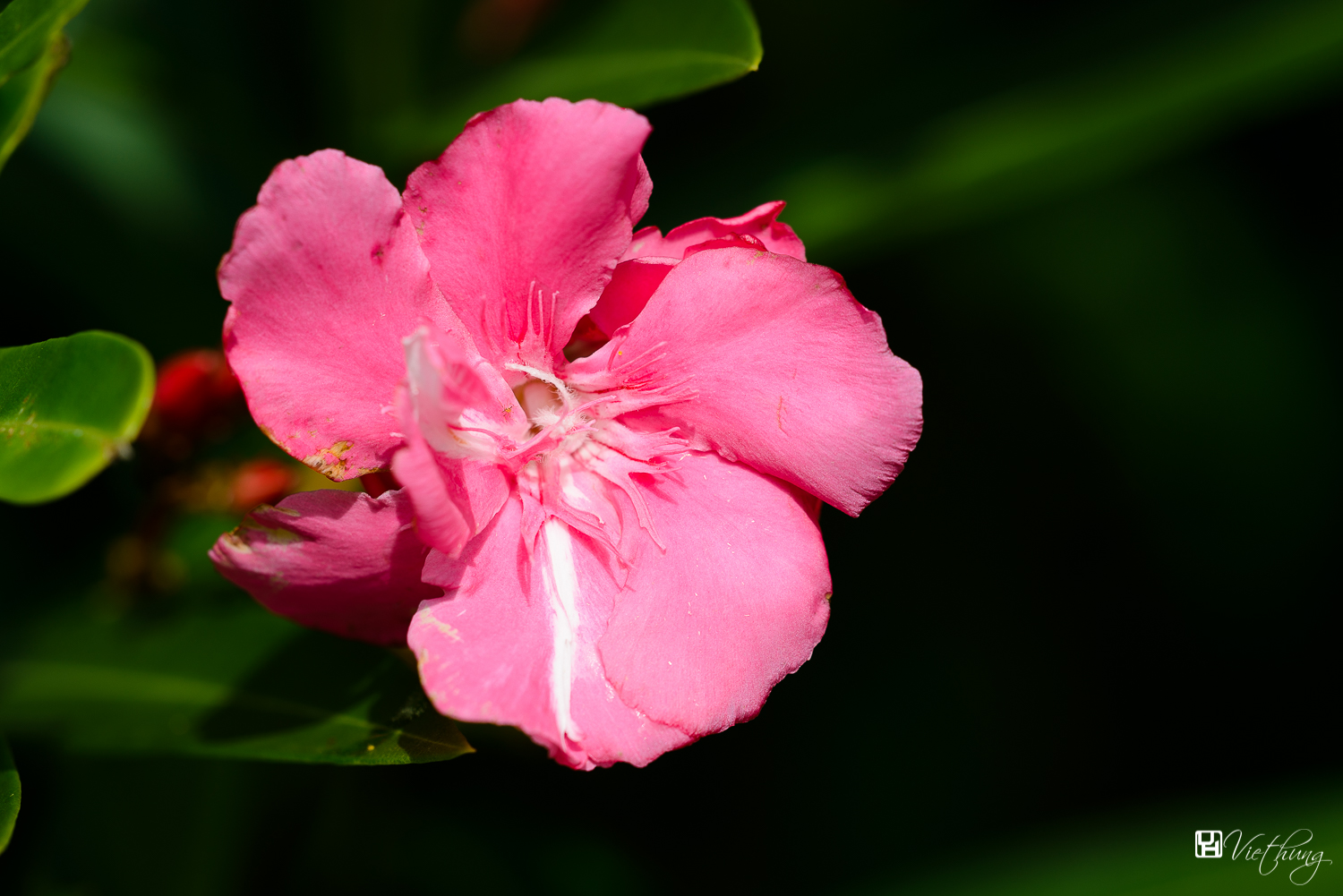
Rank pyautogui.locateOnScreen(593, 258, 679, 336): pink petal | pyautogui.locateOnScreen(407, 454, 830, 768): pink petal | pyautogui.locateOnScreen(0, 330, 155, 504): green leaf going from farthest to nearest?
pyautogui.locateOnScreen(593, 258, 679, 336): pink petal < pyautogui.locateOnScreen(407, 454, 830, 768): pink petal < pyautogui.locateOnScreen(0, 330, 155, 504): green leaf

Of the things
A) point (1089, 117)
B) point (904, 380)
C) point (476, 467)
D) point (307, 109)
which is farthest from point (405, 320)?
point (1089, 117)

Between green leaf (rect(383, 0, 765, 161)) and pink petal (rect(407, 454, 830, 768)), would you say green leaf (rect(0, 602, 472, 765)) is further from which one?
green leaf (rect(383, 0, 765, 161))

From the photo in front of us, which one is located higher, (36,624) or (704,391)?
(704,391)

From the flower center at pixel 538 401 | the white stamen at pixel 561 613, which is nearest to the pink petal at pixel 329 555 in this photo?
the white stamen at pixel 561 613

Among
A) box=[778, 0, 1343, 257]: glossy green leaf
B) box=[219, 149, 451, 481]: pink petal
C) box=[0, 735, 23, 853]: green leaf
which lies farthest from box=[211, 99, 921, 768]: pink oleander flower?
box=[778, 0, 1343, 257]: glossy green leaf

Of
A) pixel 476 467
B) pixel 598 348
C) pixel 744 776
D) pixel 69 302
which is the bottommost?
pixel 744 776

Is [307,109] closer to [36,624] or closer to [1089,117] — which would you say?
[36,624]
